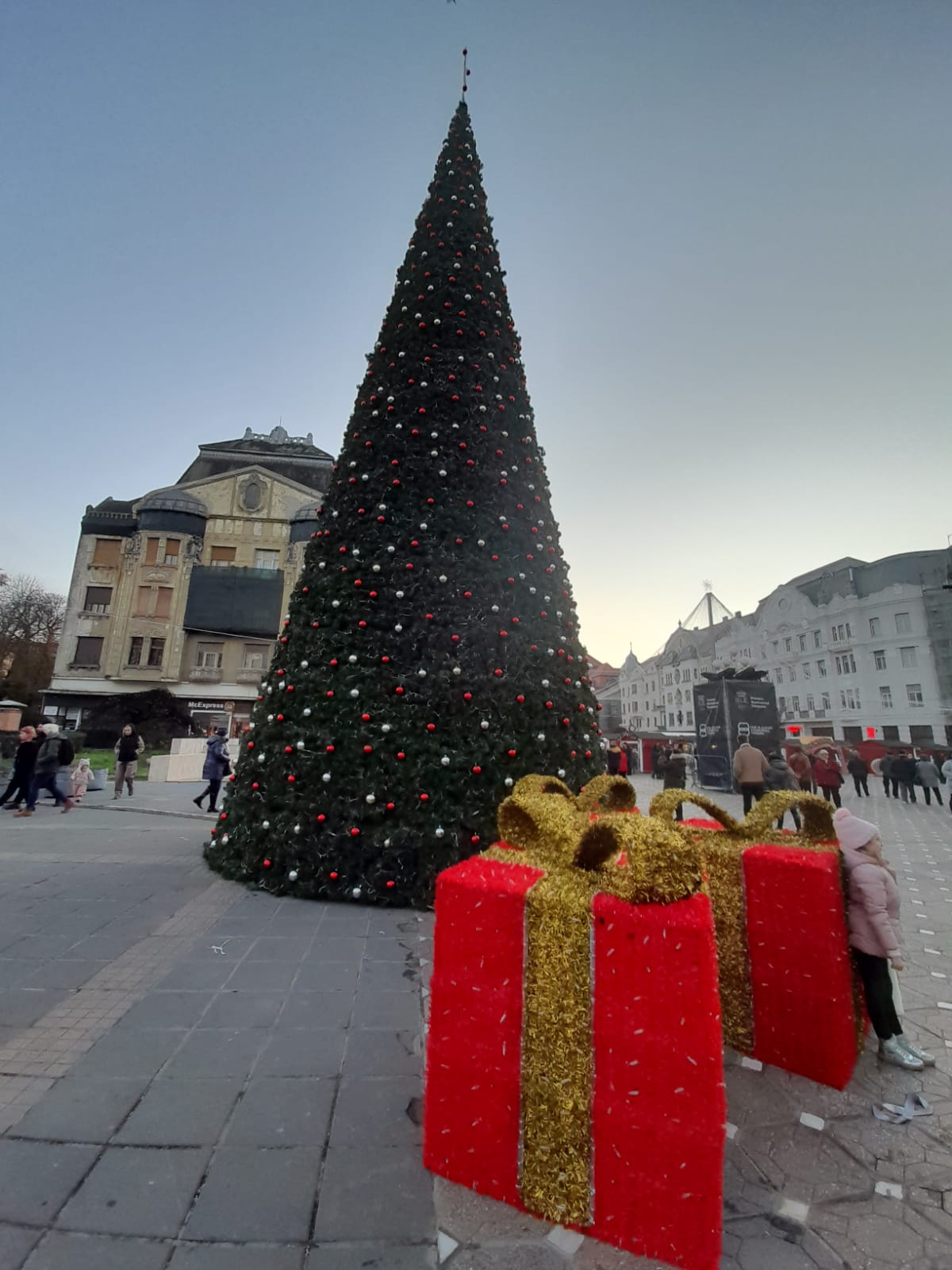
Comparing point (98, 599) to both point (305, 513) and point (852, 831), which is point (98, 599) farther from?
point (852, 831)

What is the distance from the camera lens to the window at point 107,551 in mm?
33906

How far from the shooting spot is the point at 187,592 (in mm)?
33781

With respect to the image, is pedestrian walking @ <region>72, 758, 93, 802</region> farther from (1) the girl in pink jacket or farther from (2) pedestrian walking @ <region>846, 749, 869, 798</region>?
(2) pedestrian walking @ <region>846, 749, 869, 798</region>

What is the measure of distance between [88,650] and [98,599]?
322 cm

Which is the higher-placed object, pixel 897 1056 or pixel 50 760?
pixel 50 760

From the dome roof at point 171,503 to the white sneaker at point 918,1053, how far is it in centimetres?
3809

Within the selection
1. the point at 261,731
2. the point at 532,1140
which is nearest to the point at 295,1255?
the point at 532,1140

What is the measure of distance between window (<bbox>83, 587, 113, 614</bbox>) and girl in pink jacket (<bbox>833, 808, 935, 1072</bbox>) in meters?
39.0

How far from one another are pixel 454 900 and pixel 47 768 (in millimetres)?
11688

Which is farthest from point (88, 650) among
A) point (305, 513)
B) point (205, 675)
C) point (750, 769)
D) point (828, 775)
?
point (828, 775)

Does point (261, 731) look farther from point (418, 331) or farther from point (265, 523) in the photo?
point (265, 523)

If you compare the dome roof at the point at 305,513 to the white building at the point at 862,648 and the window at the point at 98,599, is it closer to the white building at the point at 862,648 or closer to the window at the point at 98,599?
the window at the point at 98,599

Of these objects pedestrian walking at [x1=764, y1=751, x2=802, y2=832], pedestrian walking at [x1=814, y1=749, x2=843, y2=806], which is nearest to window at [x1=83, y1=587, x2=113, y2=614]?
pedestrian walking at [x1=764, y1=751, x2=802, y2=832]

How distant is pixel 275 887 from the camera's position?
5.11m
